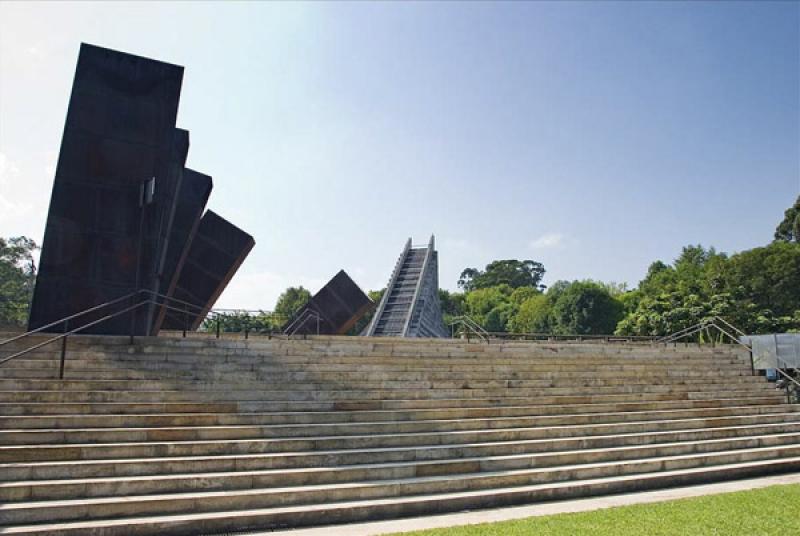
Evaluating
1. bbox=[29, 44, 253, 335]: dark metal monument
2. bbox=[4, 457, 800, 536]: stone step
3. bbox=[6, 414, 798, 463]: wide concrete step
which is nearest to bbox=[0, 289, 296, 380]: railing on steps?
bbox=[29, 44, 253, 335]: dark metal monument

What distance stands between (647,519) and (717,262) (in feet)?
117

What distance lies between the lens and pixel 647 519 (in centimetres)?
507

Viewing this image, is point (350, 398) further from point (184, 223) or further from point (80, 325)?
point (184, 223)

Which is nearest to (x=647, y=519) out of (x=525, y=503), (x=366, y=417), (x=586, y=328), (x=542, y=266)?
(x=525, y=503)

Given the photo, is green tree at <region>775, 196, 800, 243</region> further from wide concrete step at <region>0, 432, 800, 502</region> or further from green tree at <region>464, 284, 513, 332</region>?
wide concrete step at <region>0, 432, 800, 502</region>

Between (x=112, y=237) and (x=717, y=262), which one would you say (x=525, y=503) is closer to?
(x=112, y=237)

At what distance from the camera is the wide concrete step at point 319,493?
4609mm

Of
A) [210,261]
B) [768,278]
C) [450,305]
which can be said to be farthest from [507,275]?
[210,261]

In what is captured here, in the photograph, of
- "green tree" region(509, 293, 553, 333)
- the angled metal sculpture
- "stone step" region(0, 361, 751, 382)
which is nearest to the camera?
"stone step" region(0, 361, 751, 382)

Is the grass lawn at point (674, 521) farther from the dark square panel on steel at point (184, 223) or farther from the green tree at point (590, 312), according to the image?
the green tree at point (590, 312)

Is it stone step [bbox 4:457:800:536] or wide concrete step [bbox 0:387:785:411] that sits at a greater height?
wide concrete step [bbox 0:387:785:411]

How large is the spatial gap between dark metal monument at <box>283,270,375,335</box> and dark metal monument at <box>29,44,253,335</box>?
990 centimetres

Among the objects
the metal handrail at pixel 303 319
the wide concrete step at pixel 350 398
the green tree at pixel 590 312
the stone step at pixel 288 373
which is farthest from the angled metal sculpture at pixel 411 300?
the wide concrete step at pixel 350 398

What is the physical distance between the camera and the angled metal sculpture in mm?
29938
